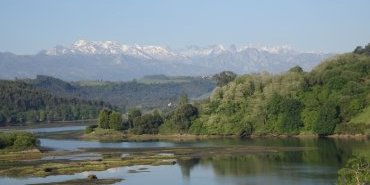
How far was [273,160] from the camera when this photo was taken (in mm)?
102375

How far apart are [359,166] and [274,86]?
99.9 metres

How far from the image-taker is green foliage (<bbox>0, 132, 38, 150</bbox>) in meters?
122

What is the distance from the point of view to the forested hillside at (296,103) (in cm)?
14188

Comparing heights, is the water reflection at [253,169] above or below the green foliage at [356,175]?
below

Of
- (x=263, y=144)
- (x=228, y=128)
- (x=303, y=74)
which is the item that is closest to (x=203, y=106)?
(x=228, y=128)

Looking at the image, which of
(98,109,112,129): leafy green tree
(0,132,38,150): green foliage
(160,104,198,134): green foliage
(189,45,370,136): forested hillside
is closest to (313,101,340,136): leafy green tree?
(189,45,370,136): forested hillside

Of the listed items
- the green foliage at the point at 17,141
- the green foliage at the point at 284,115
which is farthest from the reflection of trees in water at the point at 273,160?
the green foliage at the point at 17,141

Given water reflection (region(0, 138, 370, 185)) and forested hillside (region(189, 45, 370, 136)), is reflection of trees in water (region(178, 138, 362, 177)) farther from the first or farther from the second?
forested hillside (region(189, 45, 370, 136))

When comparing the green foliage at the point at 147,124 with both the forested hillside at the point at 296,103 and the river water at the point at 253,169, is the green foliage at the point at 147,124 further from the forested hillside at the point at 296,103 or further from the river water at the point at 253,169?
the river water at the point at 253,169

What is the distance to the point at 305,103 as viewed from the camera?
488ft

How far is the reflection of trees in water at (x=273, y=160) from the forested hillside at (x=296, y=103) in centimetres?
2128

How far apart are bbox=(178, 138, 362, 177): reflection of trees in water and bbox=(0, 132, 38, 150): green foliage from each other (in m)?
31.4

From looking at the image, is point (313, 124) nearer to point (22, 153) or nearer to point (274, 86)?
point (274, 86)

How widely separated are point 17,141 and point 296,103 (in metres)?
58.1
